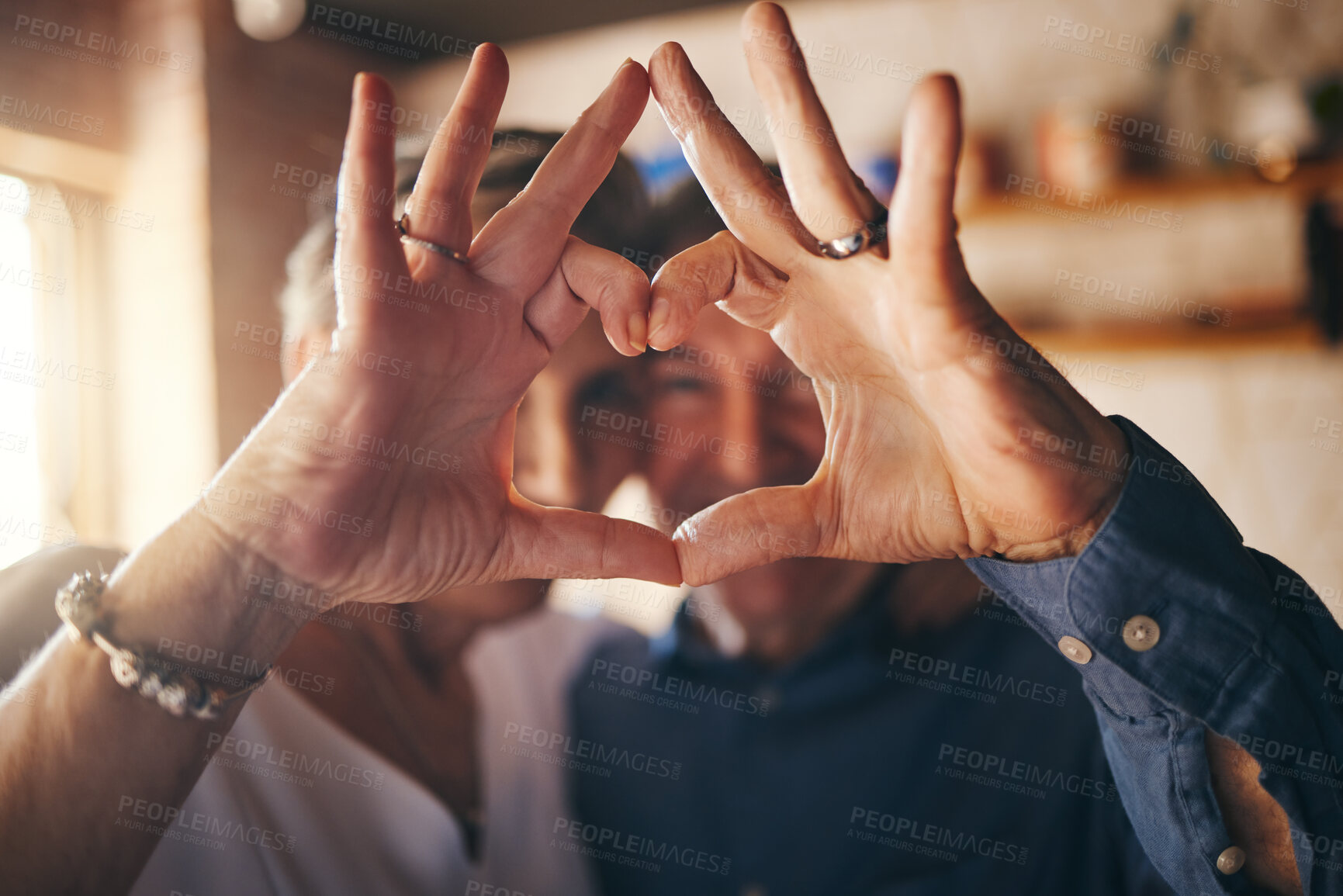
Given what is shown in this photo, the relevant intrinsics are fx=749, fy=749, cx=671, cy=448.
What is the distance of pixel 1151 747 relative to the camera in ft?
2.23

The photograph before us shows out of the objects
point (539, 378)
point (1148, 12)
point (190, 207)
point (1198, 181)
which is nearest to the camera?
point (539, 378)

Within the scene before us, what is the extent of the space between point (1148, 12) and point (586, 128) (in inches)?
80.8

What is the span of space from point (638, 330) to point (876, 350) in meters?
0.21

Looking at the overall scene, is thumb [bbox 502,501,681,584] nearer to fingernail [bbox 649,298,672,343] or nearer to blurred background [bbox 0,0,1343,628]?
fingernail [bbox 649,298,672,343]

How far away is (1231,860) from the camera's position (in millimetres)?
671

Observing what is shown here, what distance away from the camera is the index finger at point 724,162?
662 millimetres

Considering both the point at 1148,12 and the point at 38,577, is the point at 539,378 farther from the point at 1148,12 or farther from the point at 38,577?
the point at 1148,12

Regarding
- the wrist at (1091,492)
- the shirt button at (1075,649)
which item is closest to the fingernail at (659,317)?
the wrist at (1091,492)

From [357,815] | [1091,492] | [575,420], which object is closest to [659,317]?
[1091,492]

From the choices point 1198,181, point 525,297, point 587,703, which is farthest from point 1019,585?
point 1198,181

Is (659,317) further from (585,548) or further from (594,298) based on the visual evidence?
(585,548)

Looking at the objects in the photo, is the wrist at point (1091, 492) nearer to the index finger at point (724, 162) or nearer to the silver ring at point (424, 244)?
the index finger at point (724, 162)

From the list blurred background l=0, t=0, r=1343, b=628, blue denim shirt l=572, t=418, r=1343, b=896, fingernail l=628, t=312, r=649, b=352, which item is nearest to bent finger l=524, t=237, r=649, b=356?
fingernail l=628, t=312, r=649, b=352

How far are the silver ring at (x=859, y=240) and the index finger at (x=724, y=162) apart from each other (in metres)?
0.03
